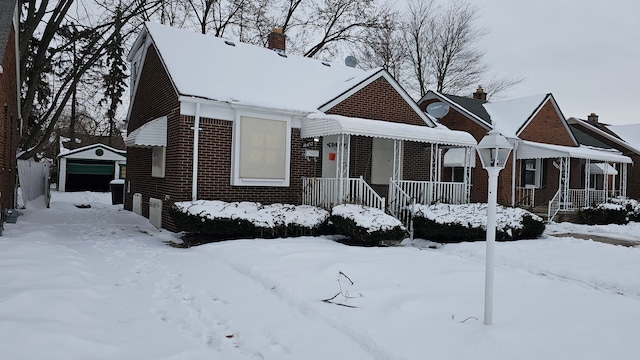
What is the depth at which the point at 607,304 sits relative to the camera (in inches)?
206

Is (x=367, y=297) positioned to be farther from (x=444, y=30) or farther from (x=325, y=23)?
(x=444, y=30)

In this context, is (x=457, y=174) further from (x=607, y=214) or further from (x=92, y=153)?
(x=92, y=153)

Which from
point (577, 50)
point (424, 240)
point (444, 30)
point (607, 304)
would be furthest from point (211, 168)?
point (444, 30)

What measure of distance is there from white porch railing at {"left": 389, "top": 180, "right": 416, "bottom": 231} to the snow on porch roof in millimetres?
1372

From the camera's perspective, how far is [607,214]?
48.1 feet

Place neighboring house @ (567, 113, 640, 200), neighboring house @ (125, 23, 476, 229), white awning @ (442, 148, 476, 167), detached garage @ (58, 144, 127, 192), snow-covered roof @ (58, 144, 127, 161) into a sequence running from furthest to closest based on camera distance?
detached garage @ (58, 144, 127, 192) < snow-covered roof @ (58, 144, 127, 161) < neighboring house @ (567, 113, 640, 200) < white awning @ (442, 148, 476, 167) < neighboring house @ (125, 23, 476, 229)

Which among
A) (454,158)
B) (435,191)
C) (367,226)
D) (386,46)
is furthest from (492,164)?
(386,46)

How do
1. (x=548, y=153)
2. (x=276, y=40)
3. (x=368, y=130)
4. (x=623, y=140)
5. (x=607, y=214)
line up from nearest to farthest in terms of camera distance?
(x=368, y=130) → (x=607, y=214) → (x=276, y=40) → (x=548, y=153) → (x=623, y=140)

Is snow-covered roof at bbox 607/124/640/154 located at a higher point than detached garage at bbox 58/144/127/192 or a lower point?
higher

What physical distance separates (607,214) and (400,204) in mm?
8597

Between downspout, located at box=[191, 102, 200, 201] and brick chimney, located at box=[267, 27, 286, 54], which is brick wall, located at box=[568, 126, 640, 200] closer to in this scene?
brick chimney, located at box=[267, 27, 286, 54]

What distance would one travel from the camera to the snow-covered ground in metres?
3.78

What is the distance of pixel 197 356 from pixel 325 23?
1029 inches

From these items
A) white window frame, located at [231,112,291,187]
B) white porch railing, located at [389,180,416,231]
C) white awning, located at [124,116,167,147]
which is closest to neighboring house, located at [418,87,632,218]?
white porch railing, located at [389,180,416,231]
